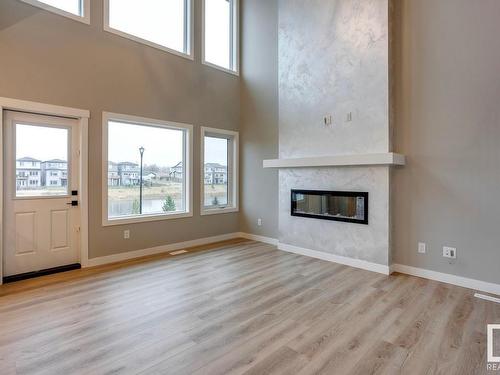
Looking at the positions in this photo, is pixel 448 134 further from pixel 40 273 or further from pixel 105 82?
pixel 40 273

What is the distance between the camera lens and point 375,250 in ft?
13.3

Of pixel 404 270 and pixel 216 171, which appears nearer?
pixel 404 270

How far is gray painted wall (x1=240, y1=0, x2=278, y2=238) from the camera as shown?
5.60 m

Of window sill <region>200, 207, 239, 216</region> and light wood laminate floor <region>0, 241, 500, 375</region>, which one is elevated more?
window sill <region>200, 207, 239, 216</region>

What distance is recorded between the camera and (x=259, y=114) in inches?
231

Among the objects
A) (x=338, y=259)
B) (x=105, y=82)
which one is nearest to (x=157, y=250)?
(x=105, y=82)

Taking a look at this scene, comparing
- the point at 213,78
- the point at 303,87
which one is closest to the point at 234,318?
the point at 303,87

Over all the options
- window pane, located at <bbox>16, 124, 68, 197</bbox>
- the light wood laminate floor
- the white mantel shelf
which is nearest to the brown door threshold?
the light wood laminate floor

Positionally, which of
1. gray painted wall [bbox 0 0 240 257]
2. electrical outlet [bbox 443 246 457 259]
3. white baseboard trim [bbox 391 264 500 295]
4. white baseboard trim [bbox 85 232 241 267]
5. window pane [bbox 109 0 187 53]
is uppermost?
window pane [bbox 109 0 187 53]

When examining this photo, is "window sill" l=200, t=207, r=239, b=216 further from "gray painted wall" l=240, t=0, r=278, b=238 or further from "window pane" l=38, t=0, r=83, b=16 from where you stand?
"window pane" l=38, t=0, r=83, b=16

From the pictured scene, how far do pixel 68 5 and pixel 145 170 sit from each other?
2.51m

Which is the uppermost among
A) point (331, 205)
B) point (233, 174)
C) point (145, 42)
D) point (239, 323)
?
point (145, 42)

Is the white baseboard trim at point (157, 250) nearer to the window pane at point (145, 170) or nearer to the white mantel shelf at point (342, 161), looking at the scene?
the window pane at point (145, 170)

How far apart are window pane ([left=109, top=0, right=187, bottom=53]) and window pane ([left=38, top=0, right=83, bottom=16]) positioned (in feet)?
1.39
